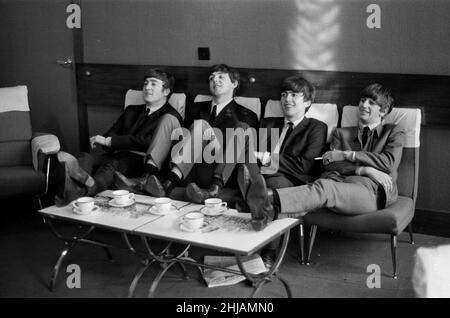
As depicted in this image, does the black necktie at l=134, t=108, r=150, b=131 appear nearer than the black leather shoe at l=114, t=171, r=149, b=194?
No

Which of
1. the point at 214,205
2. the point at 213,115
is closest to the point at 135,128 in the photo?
the point at 213,115

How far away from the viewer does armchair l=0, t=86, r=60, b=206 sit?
4016mm

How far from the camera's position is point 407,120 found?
11.5 feet

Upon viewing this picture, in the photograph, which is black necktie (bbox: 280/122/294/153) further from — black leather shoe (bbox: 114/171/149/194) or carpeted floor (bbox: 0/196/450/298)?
black leather shoe (bbox: 114/171/149/194)

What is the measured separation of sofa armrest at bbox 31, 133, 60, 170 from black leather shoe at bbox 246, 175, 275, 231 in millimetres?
1931

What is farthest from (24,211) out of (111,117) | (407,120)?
(407,120)

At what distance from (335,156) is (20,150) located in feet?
7.72

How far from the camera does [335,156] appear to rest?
136 inches

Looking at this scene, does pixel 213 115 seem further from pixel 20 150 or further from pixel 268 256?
pixel 20 150

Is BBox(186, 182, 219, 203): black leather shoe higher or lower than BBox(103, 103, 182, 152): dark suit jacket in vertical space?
lower

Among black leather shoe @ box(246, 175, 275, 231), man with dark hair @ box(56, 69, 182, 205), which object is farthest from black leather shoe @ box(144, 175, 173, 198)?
black leather shoe @ box(246, 175, 275, 231)

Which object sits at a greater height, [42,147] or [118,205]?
[42,147]

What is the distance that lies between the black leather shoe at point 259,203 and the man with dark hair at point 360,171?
133mm

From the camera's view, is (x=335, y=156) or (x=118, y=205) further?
(x=335, y=156)
